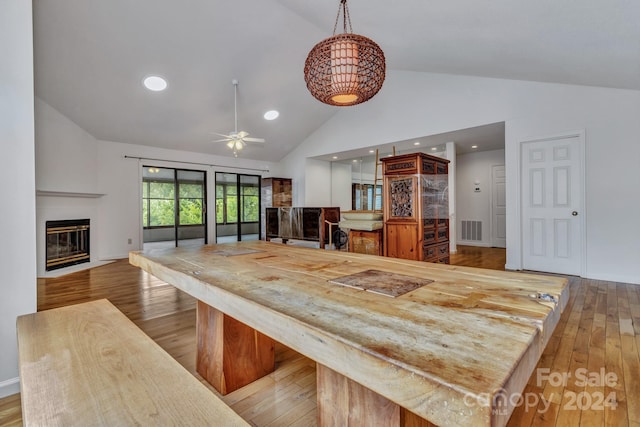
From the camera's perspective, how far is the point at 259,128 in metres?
7.01

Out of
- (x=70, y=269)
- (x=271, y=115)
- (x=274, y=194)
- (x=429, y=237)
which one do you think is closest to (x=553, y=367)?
(x=429, y=237)

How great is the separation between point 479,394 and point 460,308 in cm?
43

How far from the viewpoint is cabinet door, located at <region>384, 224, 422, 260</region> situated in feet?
10.5

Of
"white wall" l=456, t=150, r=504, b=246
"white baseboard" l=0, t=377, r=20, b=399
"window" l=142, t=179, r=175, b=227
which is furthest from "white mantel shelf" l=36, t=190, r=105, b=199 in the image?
"white wall" l=456, t=150, r=504, b=246

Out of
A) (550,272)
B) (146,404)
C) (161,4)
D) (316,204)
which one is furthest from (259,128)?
(146,404)

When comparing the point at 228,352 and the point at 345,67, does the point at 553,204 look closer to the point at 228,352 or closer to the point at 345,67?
the point at 345,67

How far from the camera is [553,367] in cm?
189

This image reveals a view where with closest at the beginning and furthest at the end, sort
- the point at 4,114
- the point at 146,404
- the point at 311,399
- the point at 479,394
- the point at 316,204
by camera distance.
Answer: the point at 479,394
the point at 146,404
the point at 311,399
the point at 4,114
the point at 316,204

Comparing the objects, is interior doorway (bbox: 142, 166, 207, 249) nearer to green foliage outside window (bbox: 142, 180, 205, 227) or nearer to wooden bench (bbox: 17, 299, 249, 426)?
green foliage outside window (bbox: 142, 180, 205, 227)

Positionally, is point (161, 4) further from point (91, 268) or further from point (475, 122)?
point (475, 122)

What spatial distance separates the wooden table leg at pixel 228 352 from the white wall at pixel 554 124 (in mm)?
4539

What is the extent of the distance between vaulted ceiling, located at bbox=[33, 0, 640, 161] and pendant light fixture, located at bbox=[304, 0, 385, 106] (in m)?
1.41

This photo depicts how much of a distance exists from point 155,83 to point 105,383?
17.5ft

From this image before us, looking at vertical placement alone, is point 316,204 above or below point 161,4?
below
